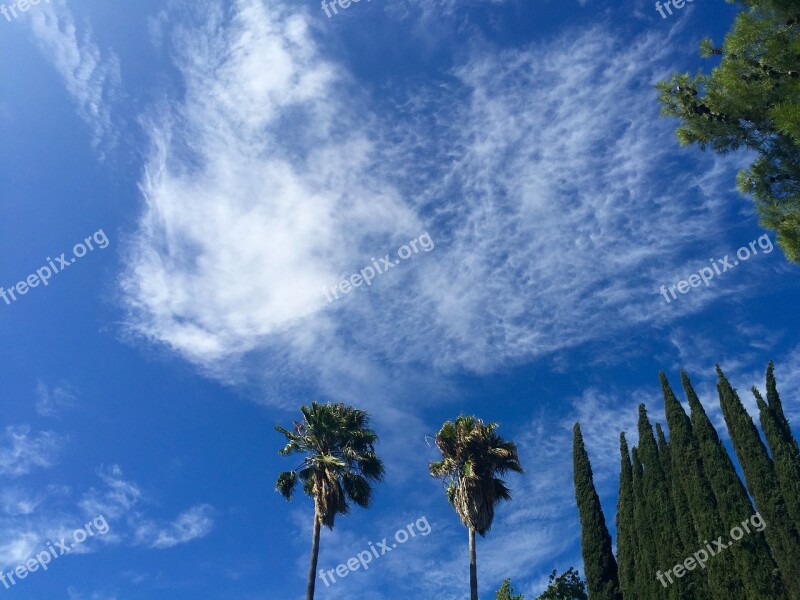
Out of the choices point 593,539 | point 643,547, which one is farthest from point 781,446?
point 593,539

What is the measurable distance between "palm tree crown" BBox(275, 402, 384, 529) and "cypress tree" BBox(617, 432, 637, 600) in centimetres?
1325

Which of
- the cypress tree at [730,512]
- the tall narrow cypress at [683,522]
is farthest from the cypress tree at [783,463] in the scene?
the tall narrow cypress at [683,522]

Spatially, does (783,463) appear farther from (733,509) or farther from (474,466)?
(474,466)

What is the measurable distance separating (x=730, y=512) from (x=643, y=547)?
4.57 meters

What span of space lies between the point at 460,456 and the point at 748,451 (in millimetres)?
13433

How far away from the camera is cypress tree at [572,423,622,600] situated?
28.5 m

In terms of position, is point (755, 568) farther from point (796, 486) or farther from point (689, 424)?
point (689, 424)

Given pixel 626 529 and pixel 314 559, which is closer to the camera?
pixel 314 559

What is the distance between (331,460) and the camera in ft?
80.6

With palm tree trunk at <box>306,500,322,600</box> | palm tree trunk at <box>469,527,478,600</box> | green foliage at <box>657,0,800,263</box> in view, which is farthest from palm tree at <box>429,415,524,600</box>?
green foliage at <box>657,0,800,263</box>

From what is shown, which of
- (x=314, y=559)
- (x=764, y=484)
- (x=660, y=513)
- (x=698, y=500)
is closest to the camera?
(x=314, y=559)

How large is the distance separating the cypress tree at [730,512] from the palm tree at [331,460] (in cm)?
1484

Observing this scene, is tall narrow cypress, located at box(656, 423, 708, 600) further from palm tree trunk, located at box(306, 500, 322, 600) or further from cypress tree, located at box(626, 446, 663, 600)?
palm tree trunk, located at box(306, 500, 322, 600)

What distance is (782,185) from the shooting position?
13.0 m
